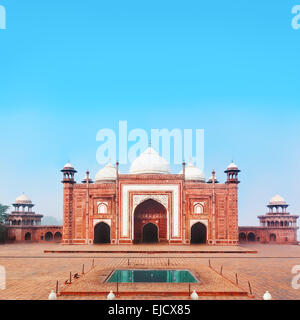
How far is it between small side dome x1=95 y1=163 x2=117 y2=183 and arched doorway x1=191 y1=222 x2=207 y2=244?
330 inches

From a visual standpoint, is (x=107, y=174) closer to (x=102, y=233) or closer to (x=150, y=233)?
(x=102, y=233)

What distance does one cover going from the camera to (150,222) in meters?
27.8

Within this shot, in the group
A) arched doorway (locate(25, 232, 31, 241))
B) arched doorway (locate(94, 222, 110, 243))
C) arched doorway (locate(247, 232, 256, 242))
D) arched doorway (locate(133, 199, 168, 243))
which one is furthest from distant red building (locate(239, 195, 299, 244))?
arched doorway (locate(25, 232, 31, 241))

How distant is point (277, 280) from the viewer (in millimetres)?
11867

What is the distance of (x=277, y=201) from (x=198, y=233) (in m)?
10.0

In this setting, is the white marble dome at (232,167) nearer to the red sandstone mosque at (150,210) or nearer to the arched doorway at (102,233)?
the red sandstone mosque at (150,210)

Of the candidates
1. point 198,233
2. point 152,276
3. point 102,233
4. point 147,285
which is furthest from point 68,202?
point 147,285

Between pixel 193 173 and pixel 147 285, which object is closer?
pixel 147 285

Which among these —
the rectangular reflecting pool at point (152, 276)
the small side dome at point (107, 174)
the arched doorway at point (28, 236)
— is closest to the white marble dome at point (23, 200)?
the arched doorway at point (28, 236)

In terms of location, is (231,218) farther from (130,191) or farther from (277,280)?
(277,280)

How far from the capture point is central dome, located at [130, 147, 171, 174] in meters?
28.9

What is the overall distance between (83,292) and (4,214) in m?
26.1

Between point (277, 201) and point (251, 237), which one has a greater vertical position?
point (277, 201)

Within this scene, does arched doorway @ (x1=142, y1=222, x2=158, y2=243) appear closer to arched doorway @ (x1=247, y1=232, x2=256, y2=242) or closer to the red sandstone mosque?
the red sandstone mosque
